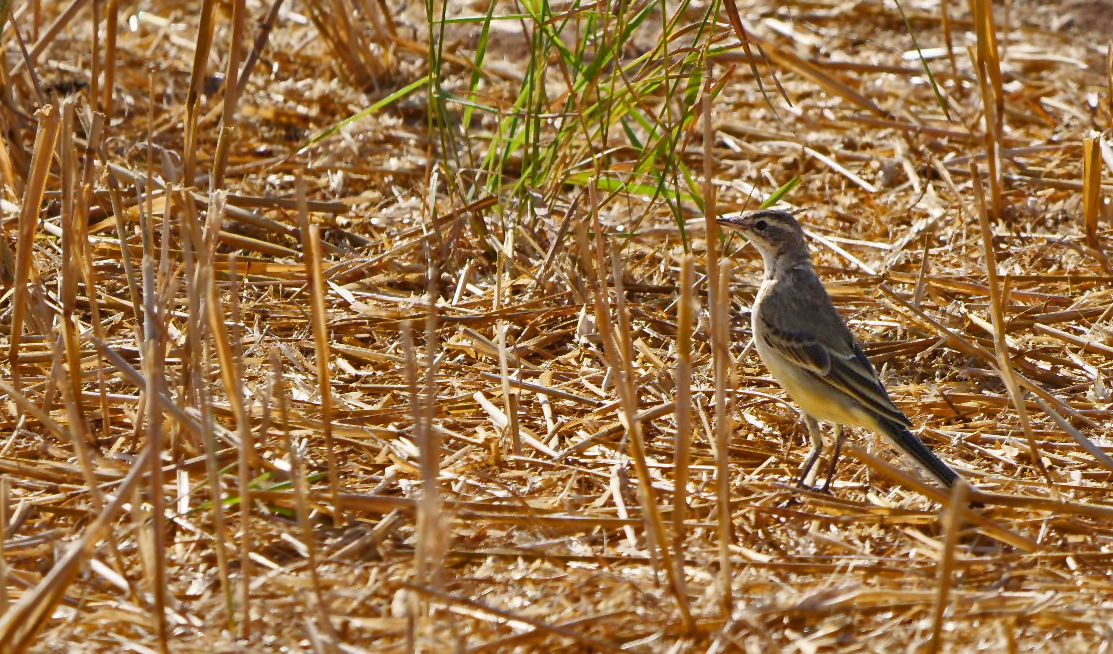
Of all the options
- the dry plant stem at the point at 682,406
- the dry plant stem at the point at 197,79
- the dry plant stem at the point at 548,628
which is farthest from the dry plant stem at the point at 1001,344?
the dry plant stem at the point at 197,79

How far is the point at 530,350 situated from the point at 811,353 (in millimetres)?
1312

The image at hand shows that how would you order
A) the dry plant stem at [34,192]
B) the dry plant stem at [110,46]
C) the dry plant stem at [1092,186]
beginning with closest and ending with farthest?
the dry plant stem at [34,192] → the dry plant stem at [110,46] → the dry plant stem at [1092,186]

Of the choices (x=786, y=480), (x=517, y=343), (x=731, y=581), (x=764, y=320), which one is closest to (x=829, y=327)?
(x=764, y=320)

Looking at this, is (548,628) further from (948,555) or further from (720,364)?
(948,555)

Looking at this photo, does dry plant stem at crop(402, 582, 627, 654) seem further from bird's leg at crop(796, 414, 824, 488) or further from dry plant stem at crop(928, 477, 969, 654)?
bird's leg at crop(796, 414, 824, 488)

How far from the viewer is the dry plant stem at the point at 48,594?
3.33 m

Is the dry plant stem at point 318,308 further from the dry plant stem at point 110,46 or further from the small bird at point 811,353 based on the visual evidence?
the dry plant stem at point 110,46

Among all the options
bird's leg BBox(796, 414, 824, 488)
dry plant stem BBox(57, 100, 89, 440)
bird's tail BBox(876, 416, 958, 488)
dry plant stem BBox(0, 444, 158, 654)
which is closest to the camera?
dry plant stem BBox(0, 444, 158, 654)

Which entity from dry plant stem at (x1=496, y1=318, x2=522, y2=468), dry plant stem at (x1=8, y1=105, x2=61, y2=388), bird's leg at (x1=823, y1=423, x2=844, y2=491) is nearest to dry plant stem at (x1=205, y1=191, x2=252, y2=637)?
dry plant stem at (x1=8, y1=105, x2=61, y2=388)

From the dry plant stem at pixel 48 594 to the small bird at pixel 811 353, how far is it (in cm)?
261

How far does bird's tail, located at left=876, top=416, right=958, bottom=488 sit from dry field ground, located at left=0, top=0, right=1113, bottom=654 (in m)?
0.12

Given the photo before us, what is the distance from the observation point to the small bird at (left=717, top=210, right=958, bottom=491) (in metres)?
5.29

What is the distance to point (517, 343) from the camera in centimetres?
634

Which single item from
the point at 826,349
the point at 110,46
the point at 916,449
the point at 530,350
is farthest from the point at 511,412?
the point at 110,46
